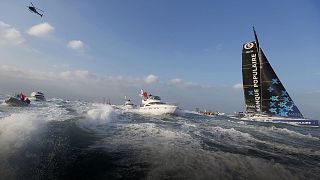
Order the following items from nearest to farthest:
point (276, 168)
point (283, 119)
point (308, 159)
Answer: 1. point (276, 168)
2. point (308, 159)
3. point (283, 119)

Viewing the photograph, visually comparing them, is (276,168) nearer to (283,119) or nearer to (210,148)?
(210,148)

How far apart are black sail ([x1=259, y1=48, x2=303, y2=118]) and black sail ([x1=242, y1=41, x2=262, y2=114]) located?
1.02 metres

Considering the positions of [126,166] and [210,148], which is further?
[210,148]

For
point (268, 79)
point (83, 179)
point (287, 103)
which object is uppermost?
point (268, 79)

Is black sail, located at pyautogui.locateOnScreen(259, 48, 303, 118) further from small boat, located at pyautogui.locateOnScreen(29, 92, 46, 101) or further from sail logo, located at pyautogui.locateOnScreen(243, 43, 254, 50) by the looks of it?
small boat, located at pyautogui.locateOnScreen(29, 92, 46, 101)

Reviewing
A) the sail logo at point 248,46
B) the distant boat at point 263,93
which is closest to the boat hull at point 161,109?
the distant boat at point 263,93

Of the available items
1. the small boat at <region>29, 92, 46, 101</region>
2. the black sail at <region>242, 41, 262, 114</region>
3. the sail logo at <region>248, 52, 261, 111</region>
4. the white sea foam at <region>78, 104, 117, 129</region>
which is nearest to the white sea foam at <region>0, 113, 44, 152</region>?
the white sea foam at <region>78, 104, 117, 129</region>

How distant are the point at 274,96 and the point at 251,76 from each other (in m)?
4.99

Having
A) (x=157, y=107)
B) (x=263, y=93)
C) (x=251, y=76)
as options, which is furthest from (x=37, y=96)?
(x=263, y=93)

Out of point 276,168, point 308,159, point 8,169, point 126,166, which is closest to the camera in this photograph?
point 8,169

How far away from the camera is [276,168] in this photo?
952 centimetres

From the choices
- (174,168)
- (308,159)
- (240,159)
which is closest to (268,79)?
(308,159)

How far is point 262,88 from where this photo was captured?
142 ft

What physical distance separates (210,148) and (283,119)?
33529mm
